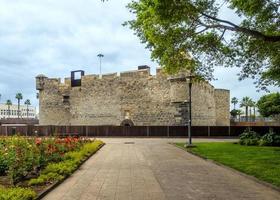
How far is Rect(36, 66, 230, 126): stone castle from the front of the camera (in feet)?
144

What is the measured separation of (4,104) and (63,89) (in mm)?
96599

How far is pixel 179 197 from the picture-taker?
29.2 feet

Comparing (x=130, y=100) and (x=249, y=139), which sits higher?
(x=130, y=100)

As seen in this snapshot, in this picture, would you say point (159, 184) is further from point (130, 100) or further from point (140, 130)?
point (130, 100)

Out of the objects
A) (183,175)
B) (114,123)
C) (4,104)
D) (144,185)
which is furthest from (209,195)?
(4,104)

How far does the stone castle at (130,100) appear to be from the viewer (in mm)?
43938

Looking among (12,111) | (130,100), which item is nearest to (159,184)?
(130,100)

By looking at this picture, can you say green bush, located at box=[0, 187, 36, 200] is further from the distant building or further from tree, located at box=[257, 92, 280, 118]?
Result: the distant building

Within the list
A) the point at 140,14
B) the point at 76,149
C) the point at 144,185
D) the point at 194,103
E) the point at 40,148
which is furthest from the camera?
the point at 194,103

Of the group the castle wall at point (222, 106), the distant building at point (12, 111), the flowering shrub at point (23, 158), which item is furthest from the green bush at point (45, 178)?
the distant building at point (12, 111)

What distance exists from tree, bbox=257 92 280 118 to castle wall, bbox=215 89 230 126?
61.0 ft

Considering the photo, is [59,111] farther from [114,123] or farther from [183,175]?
[183,175]

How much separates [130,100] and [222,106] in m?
12.4

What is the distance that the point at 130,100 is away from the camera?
4712 centimetres
